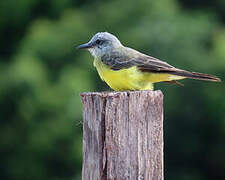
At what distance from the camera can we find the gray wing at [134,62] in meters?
5.20

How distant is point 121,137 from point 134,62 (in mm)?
2041

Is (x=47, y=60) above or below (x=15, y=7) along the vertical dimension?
below

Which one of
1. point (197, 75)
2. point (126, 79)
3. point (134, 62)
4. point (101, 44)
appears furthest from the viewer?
point (101, 44)

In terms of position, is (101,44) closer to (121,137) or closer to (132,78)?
(132,78)

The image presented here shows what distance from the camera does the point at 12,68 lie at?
10.0 meters

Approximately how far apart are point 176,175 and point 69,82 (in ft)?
9.64

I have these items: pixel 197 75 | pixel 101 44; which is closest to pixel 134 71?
pixel 197 75

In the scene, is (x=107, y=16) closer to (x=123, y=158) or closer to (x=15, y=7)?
(x=15, y=7)

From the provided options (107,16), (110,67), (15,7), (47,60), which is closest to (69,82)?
(47,60)

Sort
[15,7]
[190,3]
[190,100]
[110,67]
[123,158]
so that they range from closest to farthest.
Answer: [123,158] → [110,67] → [190,100] → [15,7] → [190,3]

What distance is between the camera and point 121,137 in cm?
341

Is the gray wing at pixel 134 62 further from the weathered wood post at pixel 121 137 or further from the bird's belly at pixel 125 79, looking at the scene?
the weathered wood post at pixel 121 137

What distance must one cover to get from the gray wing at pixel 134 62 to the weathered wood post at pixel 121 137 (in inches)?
65.6

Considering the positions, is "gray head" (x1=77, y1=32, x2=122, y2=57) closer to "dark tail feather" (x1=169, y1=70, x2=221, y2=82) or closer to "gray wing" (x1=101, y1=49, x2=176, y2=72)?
"gray wing" (x1=101, y1=49, x2=176, y2=72)
